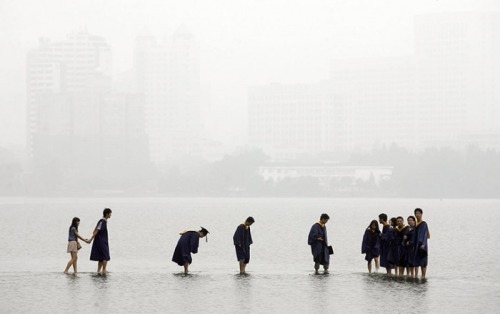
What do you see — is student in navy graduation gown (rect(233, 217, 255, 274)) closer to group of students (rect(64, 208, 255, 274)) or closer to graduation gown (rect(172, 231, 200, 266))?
group of students (rect(64, 208, 255, 274))

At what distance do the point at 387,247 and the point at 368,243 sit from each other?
83 centimetres

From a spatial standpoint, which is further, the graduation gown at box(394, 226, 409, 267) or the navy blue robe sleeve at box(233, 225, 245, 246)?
the navy blue robe sleeve at box(233, 225, 245, 246)

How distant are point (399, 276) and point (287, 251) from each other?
75.1ft

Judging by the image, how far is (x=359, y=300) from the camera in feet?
84.0

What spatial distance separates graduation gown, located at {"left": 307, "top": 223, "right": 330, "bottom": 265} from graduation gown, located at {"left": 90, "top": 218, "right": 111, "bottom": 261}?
5892 millimetres

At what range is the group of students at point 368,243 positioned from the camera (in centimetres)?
2927

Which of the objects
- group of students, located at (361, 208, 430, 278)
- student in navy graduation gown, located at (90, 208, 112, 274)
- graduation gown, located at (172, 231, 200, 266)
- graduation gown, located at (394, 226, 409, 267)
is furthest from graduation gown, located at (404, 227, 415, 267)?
student in navy graduation gown, located at (90, 208, 112, 274)

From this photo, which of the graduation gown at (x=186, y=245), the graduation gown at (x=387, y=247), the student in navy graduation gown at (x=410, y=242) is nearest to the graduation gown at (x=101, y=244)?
the graduation gown at (x=186, y=245)

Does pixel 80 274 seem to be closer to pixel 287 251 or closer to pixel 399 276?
pixel 399 276

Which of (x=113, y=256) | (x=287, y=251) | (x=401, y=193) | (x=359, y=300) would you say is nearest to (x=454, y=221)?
(x=287, y=251)

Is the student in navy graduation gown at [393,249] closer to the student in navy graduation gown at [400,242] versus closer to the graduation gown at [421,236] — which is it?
the student in navy graduation gown at [400,242]

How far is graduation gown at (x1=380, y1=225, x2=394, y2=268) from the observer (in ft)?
99.8

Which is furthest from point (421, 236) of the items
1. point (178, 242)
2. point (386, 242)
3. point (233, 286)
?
point (178, 242)

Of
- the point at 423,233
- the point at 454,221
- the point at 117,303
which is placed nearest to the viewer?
the point at 117,303
